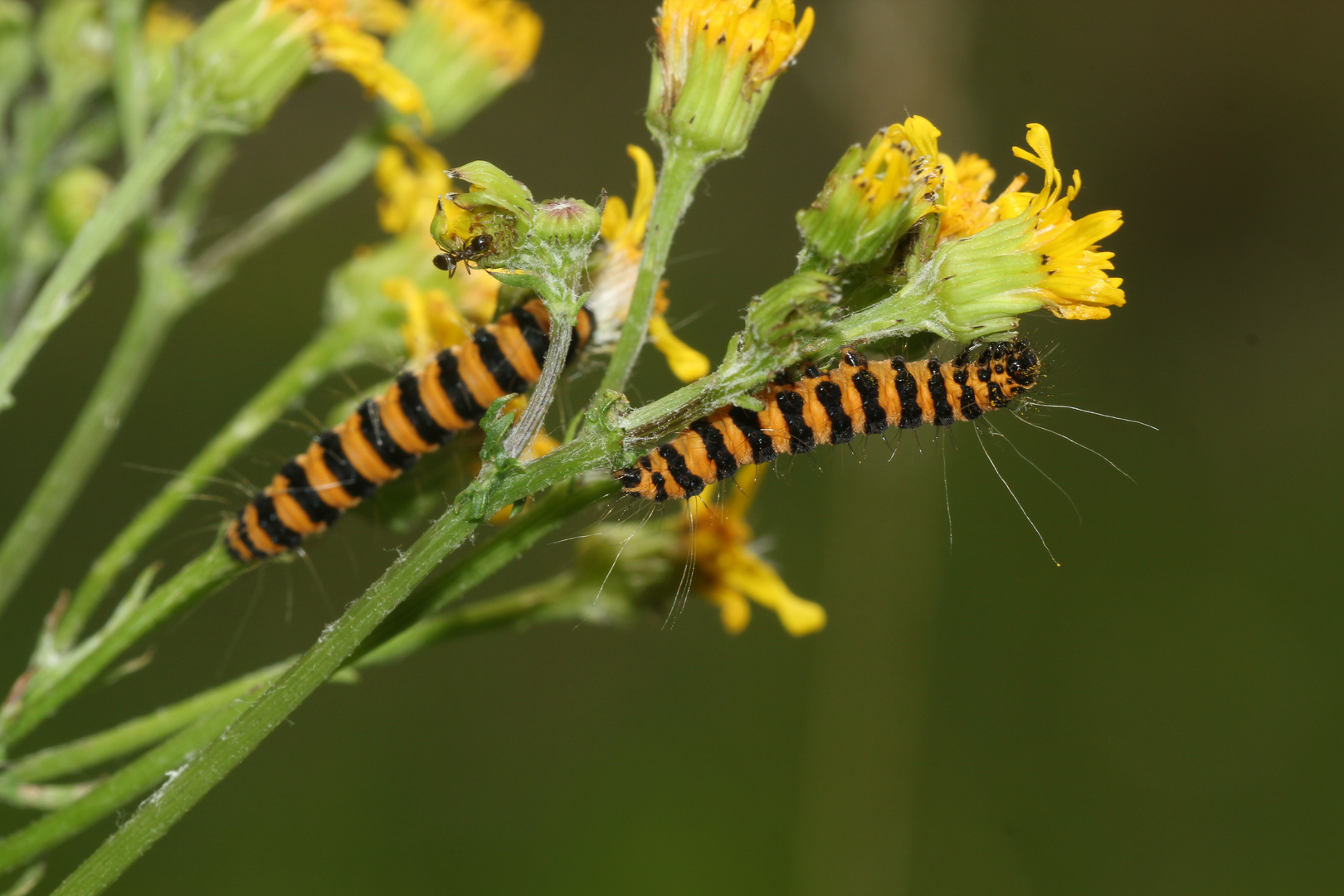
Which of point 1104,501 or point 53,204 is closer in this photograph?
point 53,204

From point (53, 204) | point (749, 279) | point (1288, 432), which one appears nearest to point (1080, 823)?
point (1288, 432)

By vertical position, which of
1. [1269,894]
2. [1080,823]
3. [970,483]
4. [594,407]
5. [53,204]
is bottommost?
[1269,894]

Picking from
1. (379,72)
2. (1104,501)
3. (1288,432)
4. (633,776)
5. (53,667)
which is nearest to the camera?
(53,667)

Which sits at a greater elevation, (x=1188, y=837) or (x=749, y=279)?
(x=749, y=279)

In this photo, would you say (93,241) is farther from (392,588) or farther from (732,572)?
→ (732,572)

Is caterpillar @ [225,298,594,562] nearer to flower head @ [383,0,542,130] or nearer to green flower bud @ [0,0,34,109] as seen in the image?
flower head @ [383,0,542,130]

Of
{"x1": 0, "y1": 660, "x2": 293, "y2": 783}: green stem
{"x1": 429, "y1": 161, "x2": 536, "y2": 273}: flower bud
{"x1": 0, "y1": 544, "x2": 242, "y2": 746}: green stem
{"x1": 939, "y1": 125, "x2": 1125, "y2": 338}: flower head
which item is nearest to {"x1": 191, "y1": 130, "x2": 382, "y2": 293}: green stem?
{"x1": 0, "y1": 544, "x2": 242, "y2": 746}: green stem

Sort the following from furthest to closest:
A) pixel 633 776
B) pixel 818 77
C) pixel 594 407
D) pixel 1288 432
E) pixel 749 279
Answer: pixel 749 279, pixel 1288 432, pixel 633 776, pixel 818 77, pixel 594 407

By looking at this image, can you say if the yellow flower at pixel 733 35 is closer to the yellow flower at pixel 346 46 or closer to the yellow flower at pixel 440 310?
the yellow flower at pixel 440 310

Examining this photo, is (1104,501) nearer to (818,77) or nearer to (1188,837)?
(1188,837)
